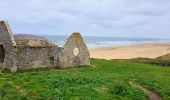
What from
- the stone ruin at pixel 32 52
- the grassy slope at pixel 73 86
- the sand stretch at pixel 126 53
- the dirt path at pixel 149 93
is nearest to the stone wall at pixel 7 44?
the stone ruin at pixel 32 52

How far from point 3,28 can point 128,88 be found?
1439 cm

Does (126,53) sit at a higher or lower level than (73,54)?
higher

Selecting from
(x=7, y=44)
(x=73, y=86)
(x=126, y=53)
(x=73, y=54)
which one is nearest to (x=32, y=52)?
(x=7, y=44)

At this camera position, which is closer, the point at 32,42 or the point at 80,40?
the point at 32,42

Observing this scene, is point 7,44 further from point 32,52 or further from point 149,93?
point 149,93

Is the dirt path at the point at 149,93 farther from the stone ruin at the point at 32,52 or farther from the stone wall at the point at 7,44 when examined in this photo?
the stone wall at the point at 7,44

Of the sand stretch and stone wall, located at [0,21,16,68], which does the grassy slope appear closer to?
stone wall, located at [0,21,16,68]

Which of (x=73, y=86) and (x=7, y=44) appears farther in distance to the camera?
(x=7, y=44)

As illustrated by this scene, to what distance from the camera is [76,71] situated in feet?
125

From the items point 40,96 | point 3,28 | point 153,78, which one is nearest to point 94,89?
point 40,96

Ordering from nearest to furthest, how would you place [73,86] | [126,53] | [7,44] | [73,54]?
1. [73,86]
2. [7,44]
3. [73,54]
4. [126,53]

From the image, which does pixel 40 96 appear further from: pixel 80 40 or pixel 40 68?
pixel 80 40

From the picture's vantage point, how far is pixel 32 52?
1476 inches

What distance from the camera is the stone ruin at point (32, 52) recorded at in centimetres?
3634
